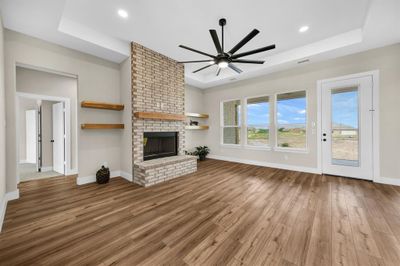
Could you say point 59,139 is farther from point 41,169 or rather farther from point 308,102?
point 308,102

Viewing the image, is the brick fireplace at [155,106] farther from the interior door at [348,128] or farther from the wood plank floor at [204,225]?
the interior door at [348,128]

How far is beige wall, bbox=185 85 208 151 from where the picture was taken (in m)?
6.27

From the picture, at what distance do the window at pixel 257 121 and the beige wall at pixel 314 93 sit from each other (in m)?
0.29

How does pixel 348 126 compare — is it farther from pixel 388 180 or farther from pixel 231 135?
pixel 231 135

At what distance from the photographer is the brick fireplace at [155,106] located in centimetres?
370

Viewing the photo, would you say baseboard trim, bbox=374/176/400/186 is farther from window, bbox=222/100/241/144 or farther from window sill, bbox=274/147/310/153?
window, bbox=222/100/241/144

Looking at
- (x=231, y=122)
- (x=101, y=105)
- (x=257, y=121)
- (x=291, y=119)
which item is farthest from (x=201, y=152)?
(x=101, y=105)

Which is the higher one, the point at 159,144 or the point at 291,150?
the point at 159,144

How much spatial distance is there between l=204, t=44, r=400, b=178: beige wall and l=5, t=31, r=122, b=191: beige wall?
12.2 feet

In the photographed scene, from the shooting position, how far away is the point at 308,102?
4.42m

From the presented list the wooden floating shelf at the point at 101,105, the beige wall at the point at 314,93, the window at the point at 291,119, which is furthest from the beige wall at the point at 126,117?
the window at the point at 291,119

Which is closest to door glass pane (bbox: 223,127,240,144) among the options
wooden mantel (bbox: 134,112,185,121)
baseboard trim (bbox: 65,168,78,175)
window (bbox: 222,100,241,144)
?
window (bbox: 222,100,241,144)

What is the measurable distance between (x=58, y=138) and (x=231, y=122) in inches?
224

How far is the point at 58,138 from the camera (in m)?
4.62
